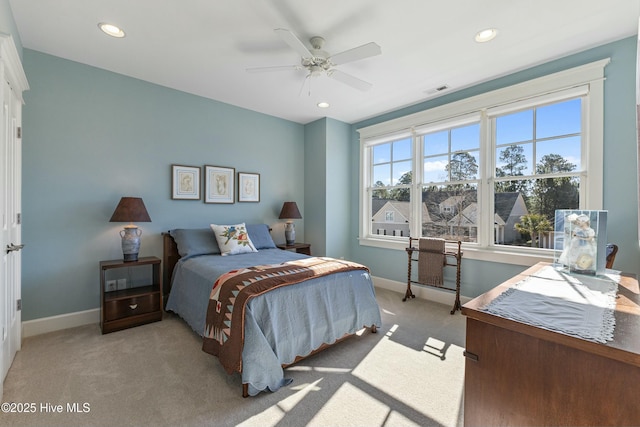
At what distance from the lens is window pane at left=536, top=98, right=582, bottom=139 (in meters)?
2.79

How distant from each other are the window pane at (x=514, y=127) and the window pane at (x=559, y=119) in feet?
0.26

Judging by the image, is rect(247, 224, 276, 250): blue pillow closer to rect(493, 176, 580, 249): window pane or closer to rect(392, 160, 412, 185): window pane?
rect(392, 160, 412, 185): window pane

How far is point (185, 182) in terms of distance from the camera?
12.0ft

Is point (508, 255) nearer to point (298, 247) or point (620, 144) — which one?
point (620, 144)

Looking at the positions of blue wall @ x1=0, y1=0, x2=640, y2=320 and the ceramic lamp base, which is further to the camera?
the ceramic lamp base

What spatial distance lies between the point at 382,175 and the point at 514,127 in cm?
184

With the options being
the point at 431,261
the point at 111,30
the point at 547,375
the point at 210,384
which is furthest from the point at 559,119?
the point at 111,30

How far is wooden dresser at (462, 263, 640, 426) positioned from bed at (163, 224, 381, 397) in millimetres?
1262

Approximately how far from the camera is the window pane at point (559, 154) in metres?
2.79

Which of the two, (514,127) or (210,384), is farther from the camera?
(514,127)

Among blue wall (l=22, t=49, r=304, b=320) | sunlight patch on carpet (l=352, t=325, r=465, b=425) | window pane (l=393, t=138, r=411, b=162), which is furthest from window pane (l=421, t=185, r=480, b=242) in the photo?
blue wall (l=22, t=49, r=304, b=320)

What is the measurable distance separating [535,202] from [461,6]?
213cm

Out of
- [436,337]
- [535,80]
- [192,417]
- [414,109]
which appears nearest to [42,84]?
[192,417]

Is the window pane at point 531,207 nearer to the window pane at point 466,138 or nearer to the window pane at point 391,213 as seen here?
the window pane at point 466,138
